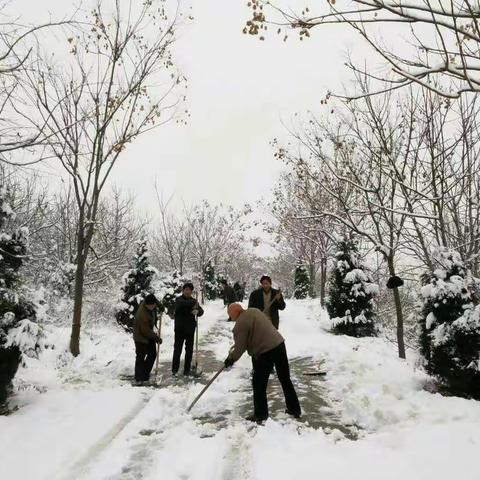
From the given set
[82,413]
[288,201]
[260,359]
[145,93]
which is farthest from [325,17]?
[288,201]

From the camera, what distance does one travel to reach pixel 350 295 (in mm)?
15414

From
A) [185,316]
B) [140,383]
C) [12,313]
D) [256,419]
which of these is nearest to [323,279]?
[185,316]

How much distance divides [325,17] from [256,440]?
460 centimetres

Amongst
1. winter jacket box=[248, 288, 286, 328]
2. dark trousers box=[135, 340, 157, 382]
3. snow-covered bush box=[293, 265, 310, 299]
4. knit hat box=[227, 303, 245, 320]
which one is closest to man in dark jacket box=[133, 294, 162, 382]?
dark trousers box=[135, 340, 157, 382]

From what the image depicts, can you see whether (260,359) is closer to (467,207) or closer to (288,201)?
(467,207)

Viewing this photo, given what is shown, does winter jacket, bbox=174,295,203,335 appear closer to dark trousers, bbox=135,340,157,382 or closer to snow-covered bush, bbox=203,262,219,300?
dark trousers, bbox=135,340,157,382

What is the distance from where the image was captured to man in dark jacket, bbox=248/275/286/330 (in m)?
8.74

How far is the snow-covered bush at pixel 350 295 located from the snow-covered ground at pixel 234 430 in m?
5.97

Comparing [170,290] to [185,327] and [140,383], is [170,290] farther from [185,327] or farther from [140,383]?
[140,383]

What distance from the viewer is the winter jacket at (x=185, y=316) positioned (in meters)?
9.29

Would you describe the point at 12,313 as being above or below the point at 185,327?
above

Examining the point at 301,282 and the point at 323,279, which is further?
the point at 301,282

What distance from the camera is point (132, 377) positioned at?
9.03m

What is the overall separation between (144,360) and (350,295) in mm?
8765
